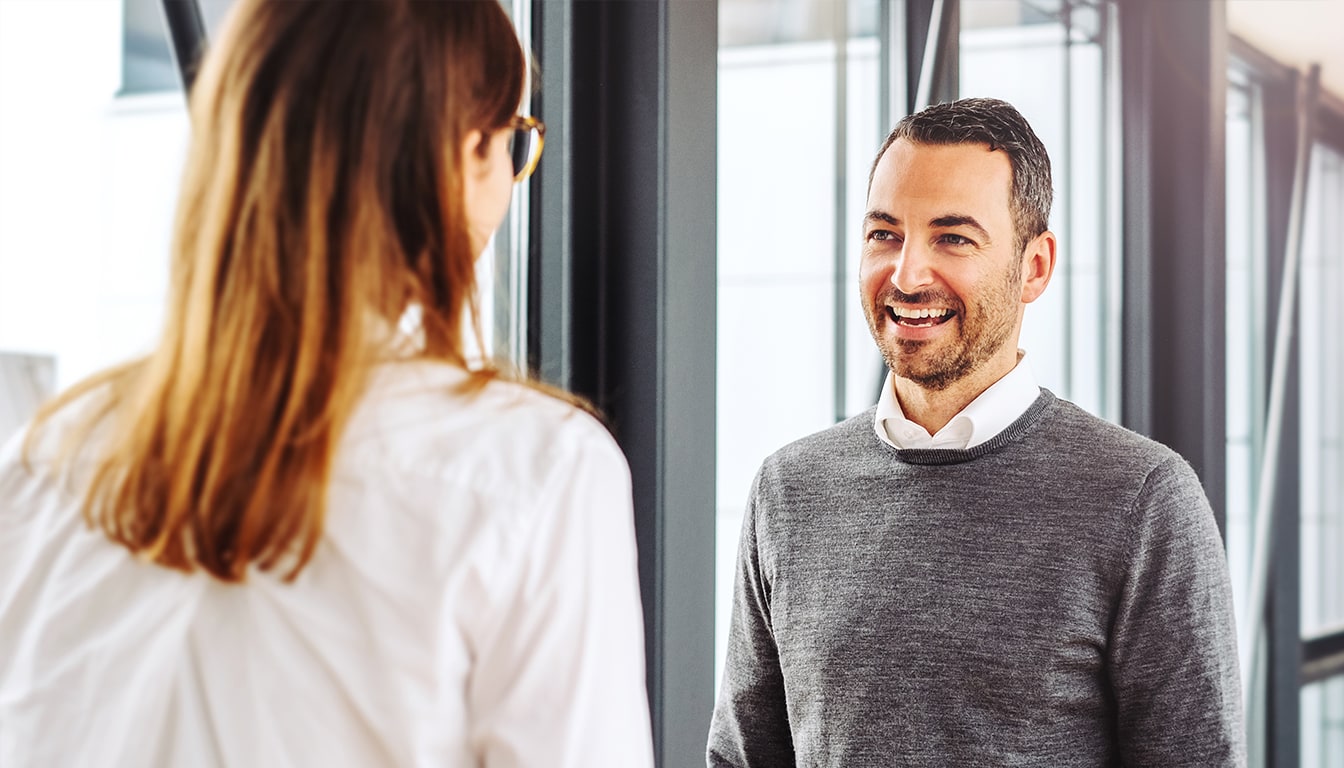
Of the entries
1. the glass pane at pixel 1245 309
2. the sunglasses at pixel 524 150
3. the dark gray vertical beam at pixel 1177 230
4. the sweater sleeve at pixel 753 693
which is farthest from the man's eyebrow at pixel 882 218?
the glass pane at pixel 1245 309

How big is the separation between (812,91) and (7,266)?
175 cm

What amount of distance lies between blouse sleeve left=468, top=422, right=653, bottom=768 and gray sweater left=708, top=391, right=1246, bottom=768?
0.66 metres

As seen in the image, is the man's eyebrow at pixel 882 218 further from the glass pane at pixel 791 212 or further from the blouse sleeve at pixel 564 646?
the blouse sleeve at pixel 564 646

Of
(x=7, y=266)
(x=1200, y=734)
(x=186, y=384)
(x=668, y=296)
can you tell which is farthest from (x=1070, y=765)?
(x=7, y=266)

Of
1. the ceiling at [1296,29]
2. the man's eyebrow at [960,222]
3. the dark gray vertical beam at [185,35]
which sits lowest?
the man's eyebrow at [960,222]

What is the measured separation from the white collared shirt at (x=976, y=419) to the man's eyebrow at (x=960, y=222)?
167 mm

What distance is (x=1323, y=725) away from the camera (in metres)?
4.41

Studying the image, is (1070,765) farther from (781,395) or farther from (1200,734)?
(781,395)

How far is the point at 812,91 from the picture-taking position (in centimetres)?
253

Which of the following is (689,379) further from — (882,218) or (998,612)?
(998,612)

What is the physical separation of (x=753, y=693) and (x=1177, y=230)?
6.58ft

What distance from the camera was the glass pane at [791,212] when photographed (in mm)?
2301

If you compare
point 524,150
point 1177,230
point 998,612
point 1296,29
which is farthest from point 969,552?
point 1296,29

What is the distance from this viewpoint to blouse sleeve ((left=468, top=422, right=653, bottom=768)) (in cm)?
75
